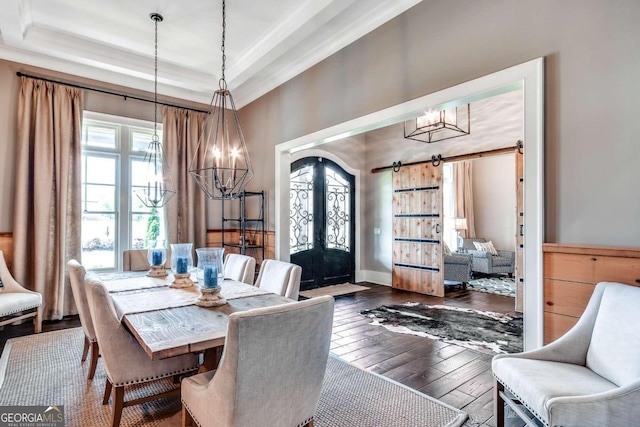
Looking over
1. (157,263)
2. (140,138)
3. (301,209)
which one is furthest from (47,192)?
(301,209)

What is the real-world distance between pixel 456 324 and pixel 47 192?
5127 millimetres

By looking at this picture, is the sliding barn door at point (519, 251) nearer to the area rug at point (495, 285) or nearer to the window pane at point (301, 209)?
the area rug at point (495, 285)

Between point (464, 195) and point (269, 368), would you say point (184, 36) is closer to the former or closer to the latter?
point (269, 368)

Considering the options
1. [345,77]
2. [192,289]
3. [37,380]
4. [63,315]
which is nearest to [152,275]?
[192,289]

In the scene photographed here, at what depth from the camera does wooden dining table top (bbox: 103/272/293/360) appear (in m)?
1.63

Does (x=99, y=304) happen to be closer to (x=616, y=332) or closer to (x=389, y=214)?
(x=616, y=332)

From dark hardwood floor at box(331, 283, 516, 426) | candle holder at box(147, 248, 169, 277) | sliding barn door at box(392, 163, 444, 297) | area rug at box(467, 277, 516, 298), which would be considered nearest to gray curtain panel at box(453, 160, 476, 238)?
area rug at box(467, 277, 516, 298)

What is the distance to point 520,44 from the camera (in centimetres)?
232

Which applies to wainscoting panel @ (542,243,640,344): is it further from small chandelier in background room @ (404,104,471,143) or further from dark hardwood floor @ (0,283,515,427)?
small chandelier in background room @ (404,104,471,143)

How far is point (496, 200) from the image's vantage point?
8836 millimetres

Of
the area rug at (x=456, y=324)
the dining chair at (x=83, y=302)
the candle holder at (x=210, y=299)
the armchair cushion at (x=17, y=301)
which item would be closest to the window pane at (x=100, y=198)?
the armchair cushion at (x=17, y=301)

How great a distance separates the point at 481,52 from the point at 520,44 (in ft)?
0.87

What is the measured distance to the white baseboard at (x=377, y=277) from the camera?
632 centimetres

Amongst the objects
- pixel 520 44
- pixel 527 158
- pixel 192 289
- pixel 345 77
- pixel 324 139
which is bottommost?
pixel 192 289
